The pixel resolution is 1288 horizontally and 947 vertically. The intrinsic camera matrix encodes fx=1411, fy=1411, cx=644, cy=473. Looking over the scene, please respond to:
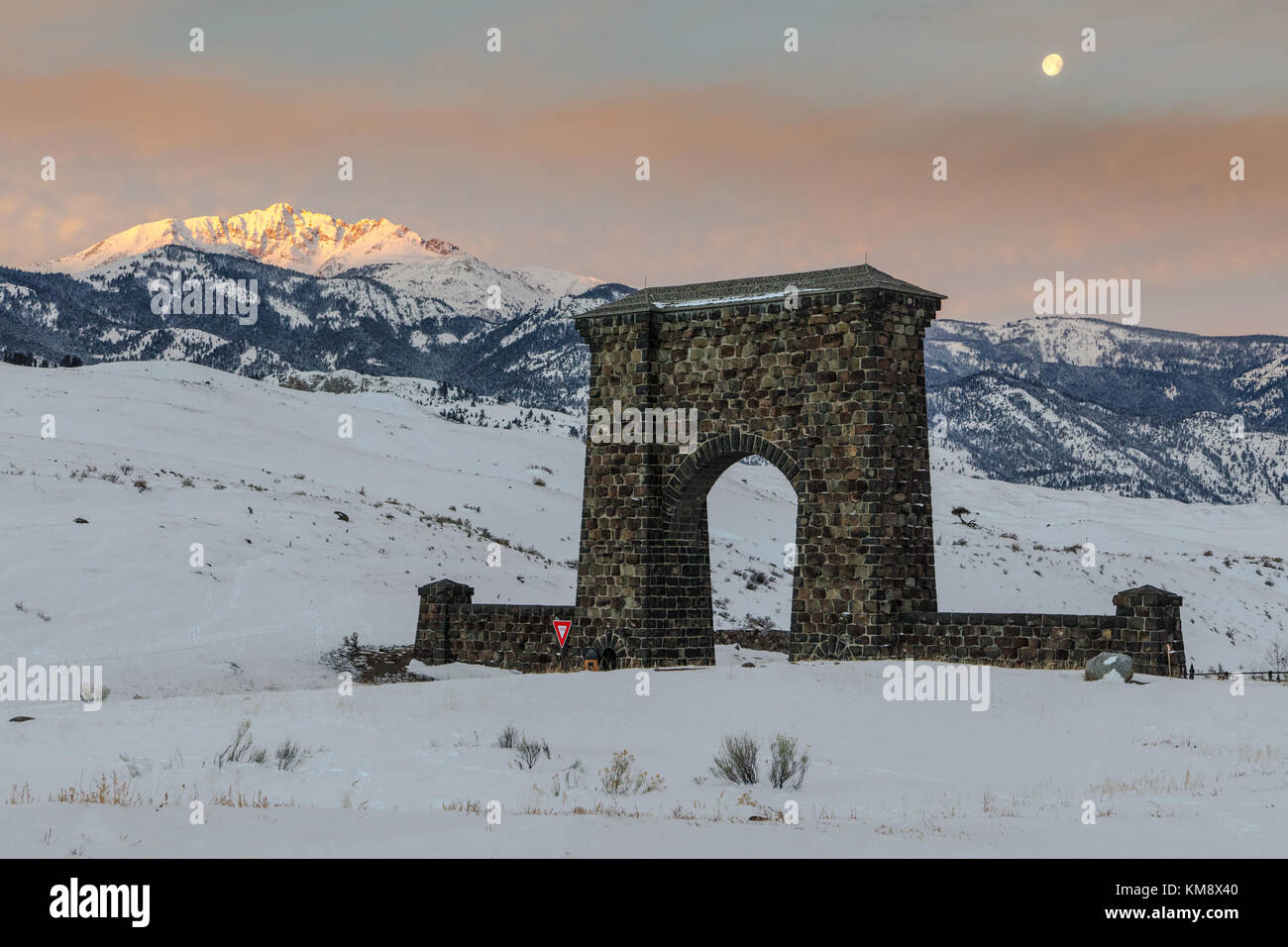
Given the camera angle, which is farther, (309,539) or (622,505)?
(309,539)

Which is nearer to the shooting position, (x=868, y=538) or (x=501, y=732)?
(x=501, y=732)

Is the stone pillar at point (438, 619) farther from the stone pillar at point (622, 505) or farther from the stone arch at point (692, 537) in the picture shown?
the stone arch at point (692, 537)

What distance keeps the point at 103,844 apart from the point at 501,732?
797cm

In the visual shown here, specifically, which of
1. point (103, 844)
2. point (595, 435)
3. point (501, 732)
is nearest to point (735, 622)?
point (595, 435)

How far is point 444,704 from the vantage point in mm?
19125

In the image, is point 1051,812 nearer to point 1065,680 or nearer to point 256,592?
point 1065,680

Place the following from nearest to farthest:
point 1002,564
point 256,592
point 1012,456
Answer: point 256,592, point 1002,564, point 1012,456

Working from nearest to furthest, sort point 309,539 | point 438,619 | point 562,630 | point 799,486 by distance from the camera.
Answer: point 799,486
point 562,630
point 438,619
point 309,539

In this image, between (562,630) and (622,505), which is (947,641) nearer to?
(622,505)

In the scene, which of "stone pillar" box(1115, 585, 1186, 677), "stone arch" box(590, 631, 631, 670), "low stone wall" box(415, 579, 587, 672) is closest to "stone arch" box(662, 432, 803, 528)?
"stone arch" box(590, 631, 631, 670)

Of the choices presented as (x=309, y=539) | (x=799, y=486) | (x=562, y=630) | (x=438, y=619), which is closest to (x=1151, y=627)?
(x=799, y=486)

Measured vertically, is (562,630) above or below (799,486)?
below

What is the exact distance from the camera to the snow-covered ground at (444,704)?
11.3 m
